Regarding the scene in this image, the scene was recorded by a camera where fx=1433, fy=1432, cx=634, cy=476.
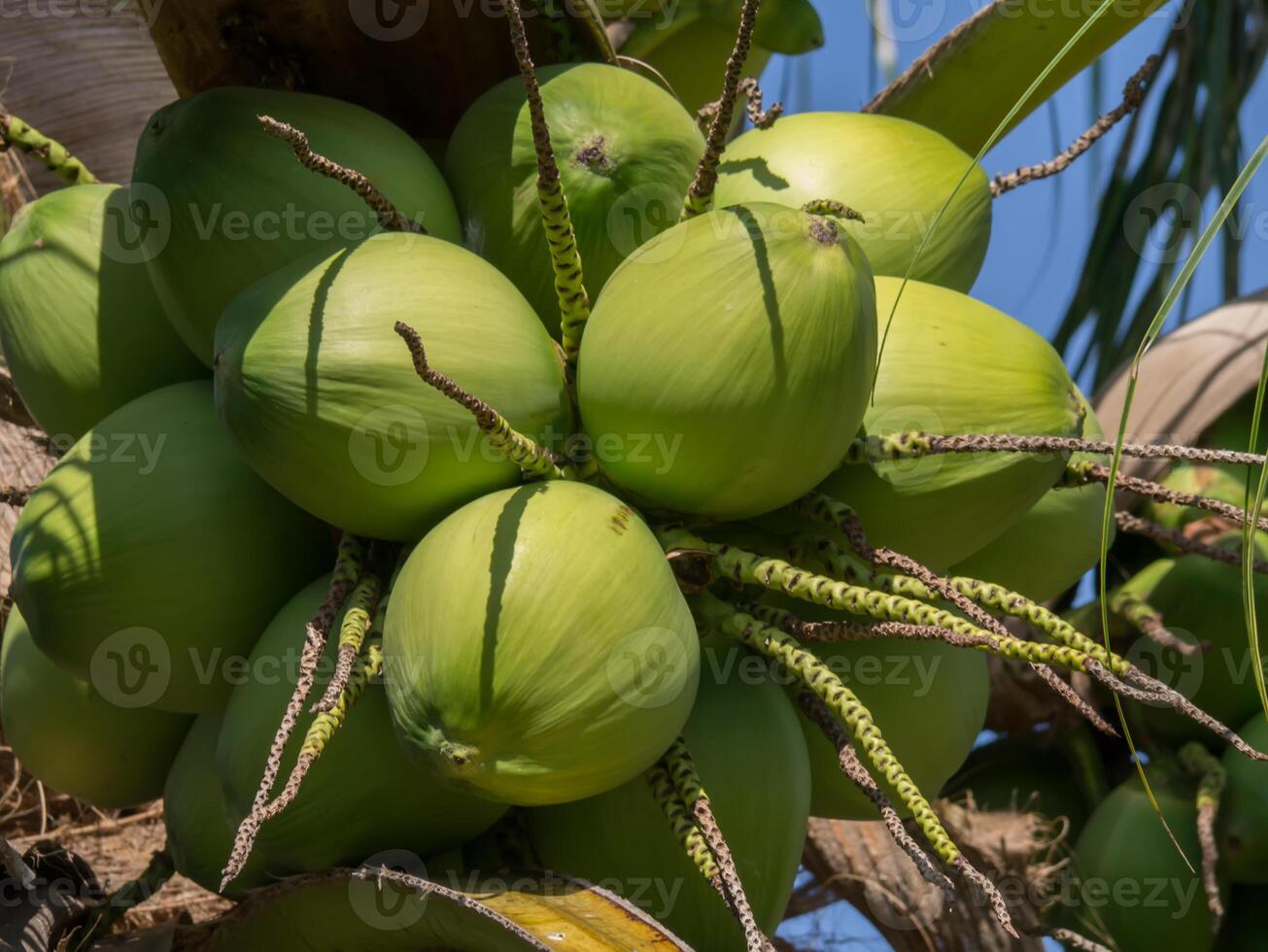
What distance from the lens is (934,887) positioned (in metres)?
1.72

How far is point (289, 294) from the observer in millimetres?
1046

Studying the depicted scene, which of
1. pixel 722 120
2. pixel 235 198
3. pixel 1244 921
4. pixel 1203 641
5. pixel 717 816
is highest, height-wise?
pixel 722 120

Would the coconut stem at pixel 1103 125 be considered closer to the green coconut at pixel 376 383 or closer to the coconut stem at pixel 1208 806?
the green coconut at pixel 376 383

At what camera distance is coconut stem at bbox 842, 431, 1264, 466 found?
0.95m

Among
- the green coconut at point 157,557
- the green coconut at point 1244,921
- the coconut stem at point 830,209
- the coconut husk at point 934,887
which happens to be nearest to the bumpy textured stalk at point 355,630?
A: the green coconut at point 157,557

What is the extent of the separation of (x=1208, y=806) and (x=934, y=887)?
34 cm

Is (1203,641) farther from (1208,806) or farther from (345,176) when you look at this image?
(345,176)

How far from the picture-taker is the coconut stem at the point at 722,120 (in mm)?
937

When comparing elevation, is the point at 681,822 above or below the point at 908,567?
below

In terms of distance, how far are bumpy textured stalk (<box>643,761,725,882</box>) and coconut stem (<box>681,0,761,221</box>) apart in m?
0.42

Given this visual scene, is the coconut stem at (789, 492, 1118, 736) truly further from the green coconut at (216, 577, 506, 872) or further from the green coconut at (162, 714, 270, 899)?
the green coconut at (162, 714, 270, 899)

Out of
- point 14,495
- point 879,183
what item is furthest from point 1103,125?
point 14,495

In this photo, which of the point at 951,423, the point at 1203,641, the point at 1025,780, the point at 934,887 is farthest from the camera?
the point at 1025,780

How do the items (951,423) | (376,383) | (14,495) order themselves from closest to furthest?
(376,383) < (951,423) < (14,495)
